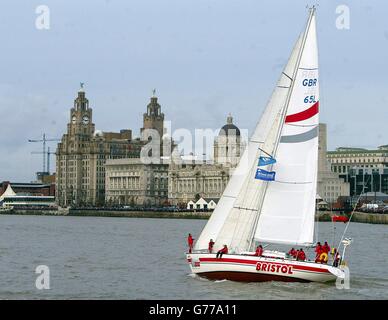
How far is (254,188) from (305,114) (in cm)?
321

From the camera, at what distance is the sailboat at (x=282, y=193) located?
33.6m

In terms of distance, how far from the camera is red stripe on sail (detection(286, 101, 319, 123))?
34250 millimetres

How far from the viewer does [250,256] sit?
33656 mm

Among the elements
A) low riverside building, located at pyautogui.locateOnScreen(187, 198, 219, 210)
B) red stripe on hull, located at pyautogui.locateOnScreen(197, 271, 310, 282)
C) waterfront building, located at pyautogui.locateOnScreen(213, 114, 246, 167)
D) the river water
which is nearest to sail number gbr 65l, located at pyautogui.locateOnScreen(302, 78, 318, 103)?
red stripe on hull, located at pyautogui.locateOnScreen(197, 271, 310, 282)

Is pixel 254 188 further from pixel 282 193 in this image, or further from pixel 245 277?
pixel 245 277

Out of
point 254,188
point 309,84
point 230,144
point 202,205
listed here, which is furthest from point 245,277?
point 230,144

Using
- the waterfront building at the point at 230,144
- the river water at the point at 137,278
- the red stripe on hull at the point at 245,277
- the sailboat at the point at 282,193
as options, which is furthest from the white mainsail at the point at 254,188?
the waterfront building at the point at 230,144

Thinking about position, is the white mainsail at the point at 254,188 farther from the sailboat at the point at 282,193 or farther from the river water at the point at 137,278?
the river water at the point at 137,278

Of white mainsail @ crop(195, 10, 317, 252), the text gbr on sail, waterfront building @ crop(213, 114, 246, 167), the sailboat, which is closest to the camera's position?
the sailboat

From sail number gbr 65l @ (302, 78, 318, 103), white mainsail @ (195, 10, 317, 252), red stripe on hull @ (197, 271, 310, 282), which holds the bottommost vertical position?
red stripe on hull @ (197, 271, 310, 282)

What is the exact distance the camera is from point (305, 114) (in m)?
34.3

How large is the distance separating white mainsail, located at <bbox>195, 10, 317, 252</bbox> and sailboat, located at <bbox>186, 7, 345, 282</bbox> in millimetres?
34

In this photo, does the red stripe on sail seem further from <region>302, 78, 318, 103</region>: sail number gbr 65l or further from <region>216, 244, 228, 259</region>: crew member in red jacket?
<region>216, 244, 228, 259</region>: crew member in red jacket
